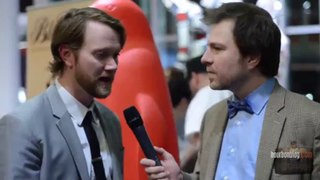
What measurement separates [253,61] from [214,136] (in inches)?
9.0

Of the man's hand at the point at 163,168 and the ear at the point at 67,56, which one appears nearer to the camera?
the man's hand at the point at 163,168

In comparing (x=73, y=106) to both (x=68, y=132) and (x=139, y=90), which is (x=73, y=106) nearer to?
(x=68, y=132)

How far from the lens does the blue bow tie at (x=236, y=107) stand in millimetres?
1673

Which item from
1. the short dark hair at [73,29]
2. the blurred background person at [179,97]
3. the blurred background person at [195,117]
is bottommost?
the blurred background person at [179,97]

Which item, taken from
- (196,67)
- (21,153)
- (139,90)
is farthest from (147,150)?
(196,67)

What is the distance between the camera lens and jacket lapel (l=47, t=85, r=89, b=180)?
5.06 ft

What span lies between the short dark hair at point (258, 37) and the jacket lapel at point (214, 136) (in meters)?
0.17

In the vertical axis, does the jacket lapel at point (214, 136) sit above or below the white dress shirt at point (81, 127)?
below

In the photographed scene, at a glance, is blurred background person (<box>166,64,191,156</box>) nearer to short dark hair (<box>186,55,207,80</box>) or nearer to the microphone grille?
short dark hair (<box>186,55,207,80</box>)

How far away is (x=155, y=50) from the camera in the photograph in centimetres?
230

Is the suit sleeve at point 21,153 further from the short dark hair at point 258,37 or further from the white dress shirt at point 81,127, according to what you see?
the short dark hair at point 258,37

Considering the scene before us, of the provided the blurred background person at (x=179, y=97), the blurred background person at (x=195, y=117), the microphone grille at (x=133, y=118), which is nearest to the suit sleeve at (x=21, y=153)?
the microphone grille at (x=133, y=118)

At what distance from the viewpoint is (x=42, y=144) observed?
1.51 m

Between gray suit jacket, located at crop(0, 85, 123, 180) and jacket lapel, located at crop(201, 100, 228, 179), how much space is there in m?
0.34
